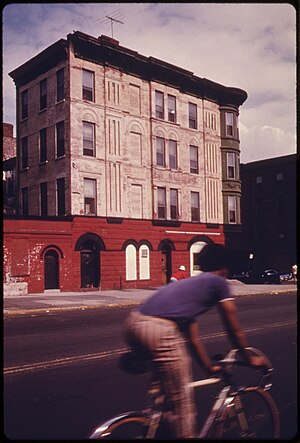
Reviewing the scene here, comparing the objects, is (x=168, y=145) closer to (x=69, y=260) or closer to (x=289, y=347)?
(x=289, y=347)

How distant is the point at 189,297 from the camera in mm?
3502

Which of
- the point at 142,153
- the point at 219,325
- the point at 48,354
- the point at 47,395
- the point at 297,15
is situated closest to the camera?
the point at 297,15

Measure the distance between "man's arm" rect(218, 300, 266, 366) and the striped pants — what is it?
352 mm

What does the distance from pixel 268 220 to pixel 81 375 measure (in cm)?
1757

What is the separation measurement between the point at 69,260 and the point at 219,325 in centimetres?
1467

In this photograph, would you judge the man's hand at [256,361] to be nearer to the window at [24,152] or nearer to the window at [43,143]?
the window at [43,143]

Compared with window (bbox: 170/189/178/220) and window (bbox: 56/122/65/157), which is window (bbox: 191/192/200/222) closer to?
window (bbox: 170/189/178/220)

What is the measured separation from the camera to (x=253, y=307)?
18078 mm

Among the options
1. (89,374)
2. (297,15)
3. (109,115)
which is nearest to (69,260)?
(109,115)

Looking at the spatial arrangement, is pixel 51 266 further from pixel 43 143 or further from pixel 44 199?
pixel 43 143

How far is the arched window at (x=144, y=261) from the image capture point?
20.5 meters

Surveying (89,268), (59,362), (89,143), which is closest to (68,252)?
(89,268)

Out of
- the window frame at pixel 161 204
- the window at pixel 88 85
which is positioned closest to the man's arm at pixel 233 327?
the window frame at pixel 161 204

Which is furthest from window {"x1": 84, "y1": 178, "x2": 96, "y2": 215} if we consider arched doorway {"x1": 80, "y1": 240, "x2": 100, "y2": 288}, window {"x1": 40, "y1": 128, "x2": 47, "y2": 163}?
window {"x1": 40, "y1": 128, "x2": 47, "y2": 163}
